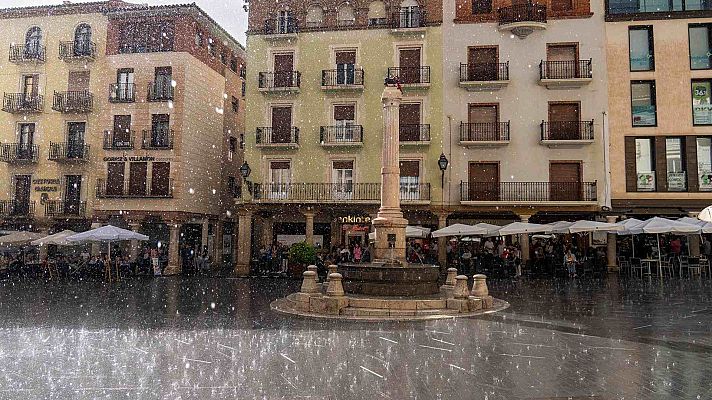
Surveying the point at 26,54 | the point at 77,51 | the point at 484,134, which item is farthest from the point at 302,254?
the point at 26,54

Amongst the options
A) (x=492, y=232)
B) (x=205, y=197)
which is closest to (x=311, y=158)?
(x=205, y=197)

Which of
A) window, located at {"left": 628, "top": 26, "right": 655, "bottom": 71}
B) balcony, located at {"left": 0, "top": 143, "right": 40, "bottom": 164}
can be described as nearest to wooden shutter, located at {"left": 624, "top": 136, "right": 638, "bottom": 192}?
window, located at {"left": 628, "top": 26, "right": 655, "bottom": 71}

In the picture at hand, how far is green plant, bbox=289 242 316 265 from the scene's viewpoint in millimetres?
21859

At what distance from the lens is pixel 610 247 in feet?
79.8

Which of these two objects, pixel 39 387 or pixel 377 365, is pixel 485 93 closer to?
pixel 377 365

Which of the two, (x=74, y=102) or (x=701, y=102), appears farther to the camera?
(x=74, y=102)

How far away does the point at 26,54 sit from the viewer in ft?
97.7

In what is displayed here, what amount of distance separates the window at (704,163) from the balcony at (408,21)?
13.7 meters

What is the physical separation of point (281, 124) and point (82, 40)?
39.7 ft

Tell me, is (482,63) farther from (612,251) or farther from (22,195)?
(22,195)

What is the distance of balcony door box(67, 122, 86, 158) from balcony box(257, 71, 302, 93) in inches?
400

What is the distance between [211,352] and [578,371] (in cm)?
504

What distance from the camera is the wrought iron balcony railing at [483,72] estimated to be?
25766 millimetres

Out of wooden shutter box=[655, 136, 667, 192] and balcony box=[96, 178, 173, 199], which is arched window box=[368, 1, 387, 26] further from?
wooden shutter box=[655, 136, 667, 192]
